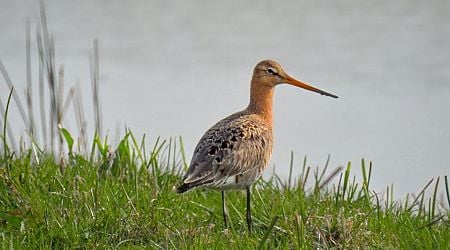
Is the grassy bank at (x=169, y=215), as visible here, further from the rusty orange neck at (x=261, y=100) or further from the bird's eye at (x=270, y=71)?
the bird's eye at (x=270, y=71)

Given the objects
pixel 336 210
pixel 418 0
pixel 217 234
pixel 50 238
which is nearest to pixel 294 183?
pixel 336 210

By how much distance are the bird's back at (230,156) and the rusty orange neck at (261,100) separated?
0.90 ft

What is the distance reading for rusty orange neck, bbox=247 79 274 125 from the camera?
5.93 m

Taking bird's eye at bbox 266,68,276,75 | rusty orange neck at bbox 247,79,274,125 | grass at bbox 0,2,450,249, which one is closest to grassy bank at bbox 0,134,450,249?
grass at bbox 0,2,450,249

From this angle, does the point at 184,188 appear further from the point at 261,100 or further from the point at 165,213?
the point at 261,100

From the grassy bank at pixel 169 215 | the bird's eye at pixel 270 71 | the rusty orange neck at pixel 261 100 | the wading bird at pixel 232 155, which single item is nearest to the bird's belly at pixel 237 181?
the wading bird at pixel 232 155

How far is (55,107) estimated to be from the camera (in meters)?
6.41

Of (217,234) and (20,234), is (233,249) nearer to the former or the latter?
(217,234)

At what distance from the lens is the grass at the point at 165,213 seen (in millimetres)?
4559

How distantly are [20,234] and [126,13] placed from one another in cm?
529

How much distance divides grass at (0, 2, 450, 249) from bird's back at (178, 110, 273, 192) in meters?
0.13

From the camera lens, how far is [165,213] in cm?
499

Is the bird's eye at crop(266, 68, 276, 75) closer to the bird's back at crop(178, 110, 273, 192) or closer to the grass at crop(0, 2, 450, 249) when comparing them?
the bird's back at crop(178, 110, 273, 192)

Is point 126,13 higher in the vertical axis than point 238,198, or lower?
higher
